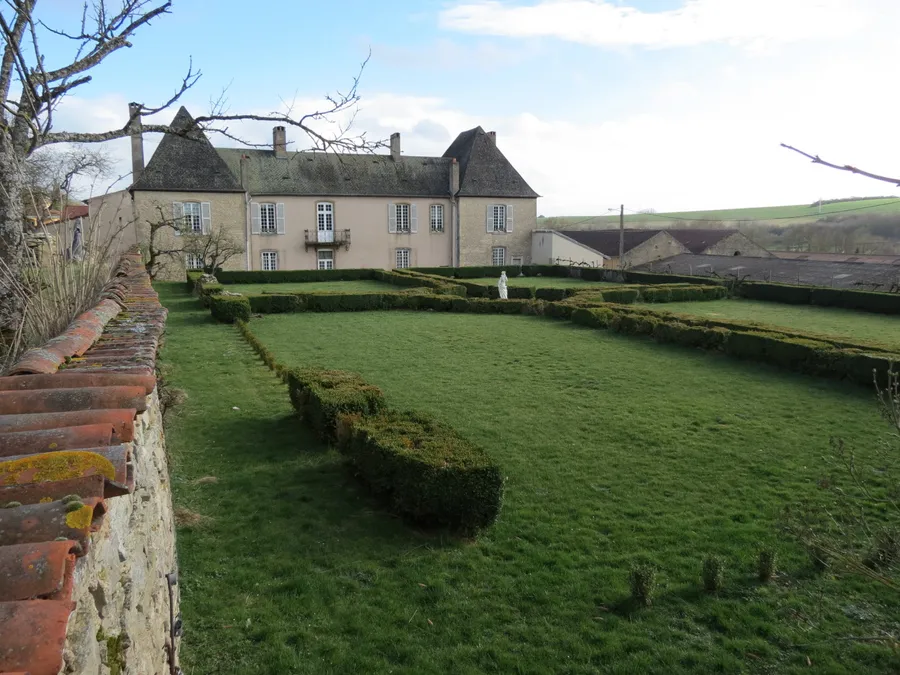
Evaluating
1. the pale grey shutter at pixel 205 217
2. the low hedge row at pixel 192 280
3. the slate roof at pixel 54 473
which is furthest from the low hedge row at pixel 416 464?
the pale grey shutter at pixel 205 217

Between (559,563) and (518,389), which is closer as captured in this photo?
(559,563)

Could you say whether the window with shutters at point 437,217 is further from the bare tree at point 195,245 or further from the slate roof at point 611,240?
the bare tree at point 195,245

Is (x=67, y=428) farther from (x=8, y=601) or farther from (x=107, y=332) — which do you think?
(x=107, y=332)

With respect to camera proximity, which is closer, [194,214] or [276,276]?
[276,276]

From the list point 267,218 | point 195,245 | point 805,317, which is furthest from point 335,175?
point 805,317

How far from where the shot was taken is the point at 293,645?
4176 mm

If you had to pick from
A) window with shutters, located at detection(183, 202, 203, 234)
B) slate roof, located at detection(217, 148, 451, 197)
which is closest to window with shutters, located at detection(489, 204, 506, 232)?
slate roof, located at detection(217, 148, 451, 197)

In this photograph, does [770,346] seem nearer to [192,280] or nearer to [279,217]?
[192,280]

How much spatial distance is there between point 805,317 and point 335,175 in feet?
83.9

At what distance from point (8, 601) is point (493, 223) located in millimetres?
39477

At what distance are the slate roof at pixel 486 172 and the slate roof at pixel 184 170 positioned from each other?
12.9 metres

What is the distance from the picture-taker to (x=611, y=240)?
42781mm

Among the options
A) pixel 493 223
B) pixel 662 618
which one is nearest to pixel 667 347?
pixel 662 618

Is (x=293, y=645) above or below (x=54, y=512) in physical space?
below
